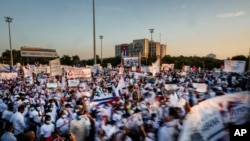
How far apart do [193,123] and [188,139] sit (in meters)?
0.22

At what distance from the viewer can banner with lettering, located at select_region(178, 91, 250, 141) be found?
120 inches

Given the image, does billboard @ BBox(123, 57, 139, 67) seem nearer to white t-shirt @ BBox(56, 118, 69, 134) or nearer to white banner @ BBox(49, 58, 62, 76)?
white banner @ BBox(49, 58, 62, 76)

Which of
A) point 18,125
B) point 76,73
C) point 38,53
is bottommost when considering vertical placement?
point 18,125

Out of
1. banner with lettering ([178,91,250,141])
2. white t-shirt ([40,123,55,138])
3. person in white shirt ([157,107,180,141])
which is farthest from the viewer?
white t-shirt ([40,123,55,138])

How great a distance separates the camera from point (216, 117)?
123 inches

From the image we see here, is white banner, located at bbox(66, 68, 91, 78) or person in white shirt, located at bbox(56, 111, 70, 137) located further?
white banner, located at bbox(66, 68, 91, 78)

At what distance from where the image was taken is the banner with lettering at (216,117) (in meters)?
3.06

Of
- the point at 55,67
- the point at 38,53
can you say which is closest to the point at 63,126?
the point at 55,67

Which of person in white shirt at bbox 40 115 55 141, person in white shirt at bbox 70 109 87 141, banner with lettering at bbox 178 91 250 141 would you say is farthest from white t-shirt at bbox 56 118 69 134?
banner with lettering at bbox 178 91 250 141

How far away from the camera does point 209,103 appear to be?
3.32m

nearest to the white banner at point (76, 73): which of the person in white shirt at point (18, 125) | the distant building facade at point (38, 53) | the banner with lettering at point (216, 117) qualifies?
the person in white shirt at point (18, 125)

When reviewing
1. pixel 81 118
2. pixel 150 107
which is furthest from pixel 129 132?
pixel 150 107

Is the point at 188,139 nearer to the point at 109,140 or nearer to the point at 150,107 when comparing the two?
the point at 109,140

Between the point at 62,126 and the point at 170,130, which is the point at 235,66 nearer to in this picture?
the point at 170,130
